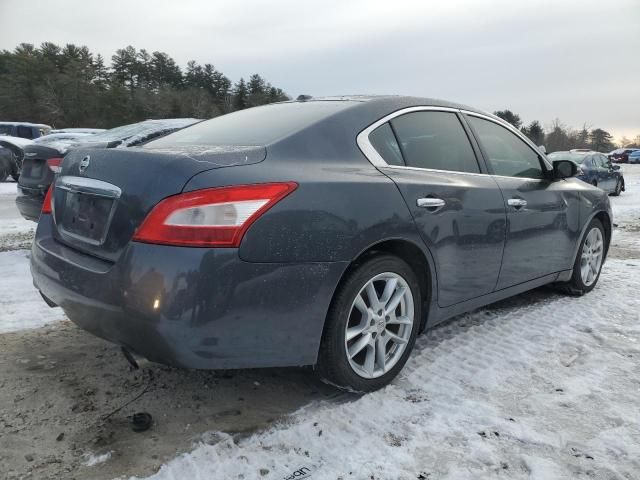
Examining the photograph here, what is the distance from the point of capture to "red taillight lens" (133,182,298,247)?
2.03 m

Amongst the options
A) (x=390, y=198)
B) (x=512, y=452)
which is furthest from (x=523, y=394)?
(x=390, y=198)

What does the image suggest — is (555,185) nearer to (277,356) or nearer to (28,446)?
(277,356)

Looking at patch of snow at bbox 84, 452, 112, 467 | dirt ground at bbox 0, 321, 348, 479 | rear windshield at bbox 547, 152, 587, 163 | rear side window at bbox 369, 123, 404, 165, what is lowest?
patch of snow at bbox 84, 452, 112, 467

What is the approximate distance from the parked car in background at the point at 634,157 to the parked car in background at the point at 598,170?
121ft

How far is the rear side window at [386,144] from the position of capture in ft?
9.09

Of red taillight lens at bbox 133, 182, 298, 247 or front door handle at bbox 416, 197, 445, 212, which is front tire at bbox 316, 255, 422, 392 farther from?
red taillight lens at bbox 133, 182, 298, 247

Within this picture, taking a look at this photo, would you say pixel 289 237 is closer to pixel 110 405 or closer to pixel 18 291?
pixel 110 405

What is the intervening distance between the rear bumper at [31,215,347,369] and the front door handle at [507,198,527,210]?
1605mm

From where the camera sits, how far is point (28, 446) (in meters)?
2.19

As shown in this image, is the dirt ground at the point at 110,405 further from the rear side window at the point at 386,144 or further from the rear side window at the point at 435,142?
the rear side window at the point at 435,142

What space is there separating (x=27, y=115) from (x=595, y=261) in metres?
62.4

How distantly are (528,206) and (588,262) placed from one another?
142 cm

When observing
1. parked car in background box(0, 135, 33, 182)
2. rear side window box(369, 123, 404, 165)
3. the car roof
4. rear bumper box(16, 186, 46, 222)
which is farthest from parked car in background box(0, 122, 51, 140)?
rear side window box(369, 123, 404, 165)

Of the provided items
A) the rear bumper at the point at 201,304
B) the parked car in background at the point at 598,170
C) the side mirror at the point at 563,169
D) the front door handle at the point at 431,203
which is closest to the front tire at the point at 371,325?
the rear bumper at the point at 201,304
